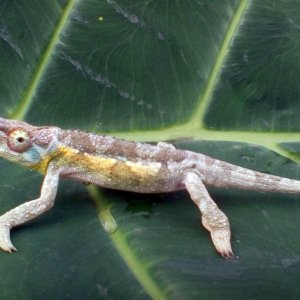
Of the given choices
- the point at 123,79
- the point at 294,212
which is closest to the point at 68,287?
the point at 294,212

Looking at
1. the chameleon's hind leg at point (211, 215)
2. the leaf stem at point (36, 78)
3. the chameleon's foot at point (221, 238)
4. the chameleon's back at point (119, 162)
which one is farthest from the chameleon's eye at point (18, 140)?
the chameleon's foot at point (221, 238)

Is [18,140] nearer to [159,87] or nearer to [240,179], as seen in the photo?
[159,87]

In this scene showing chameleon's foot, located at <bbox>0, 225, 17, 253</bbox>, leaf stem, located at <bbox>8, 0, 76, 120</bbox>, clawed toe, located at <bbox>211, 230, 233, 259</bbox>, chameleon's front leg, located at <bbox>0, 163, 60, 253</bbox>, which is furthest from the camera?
leaf stem, located at <bbox>8, 0, 76, 120</bbox>

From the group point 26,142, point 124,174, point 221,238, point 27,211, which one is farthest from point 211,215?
point 26,142

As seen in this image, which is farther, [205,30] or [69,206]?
[205,30]

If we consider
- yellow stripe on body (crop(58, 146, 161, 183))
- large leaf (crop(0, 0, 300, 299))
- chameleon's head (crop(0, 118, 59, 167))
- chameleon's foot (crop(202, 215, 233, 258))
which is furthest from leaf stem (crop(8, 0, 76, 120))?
chameleon's foot (crop(202, 215, 233, 258))

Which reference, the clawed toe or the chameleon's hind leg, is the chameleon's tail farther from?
the clawed toe

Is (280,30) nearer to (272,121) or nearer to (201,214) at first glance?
(272,121)

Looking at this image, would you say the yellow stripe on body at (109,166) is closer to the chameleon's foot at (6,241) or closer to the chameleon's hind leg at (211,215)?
the chameleon's hind leg at (211,215)
